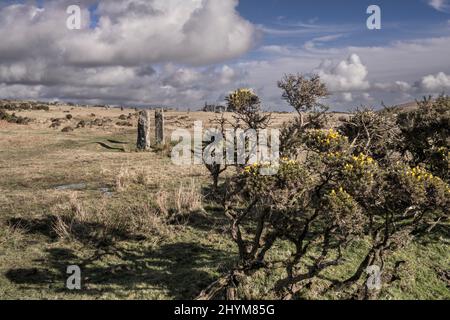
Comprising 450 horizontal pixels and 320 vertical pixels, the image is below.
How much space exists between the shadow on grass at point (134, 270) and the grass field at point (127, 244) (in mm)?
24

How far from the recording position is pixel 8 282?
33.4 feet

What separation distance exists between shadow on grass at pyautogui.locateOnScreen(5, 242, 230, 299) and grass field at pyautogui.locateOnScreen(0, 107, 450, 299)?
24mm

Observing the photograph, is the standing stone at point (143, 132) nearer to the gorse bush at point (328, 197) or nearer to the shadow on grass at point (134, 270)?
the gorse bush at point (328, 197)

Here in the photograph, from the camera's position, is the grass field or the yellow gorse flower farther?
the grass field

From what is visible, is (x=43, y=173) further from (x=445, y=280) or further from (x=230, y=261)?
(x=445, y=280)

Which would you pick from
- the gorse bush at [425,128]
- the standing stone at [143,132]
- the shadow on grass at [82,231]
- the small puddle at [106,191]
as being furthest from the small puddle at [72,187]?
the gorse bush at [425,128]

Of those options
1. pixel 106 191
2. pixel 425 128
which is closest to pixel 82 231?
pixel 106 191

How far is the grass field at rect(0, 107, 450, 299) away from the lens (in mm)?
10023

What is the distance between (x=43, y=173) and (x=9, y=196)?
406cm

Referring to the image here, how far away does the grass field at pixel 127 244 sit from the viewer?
10.0m

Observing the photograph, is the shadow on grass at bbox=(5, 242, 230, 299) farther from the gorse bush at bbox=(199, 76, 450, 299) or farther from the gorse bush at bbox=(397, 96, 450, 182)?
the gorse bush at bbox=(397, 96, 450, 182)
